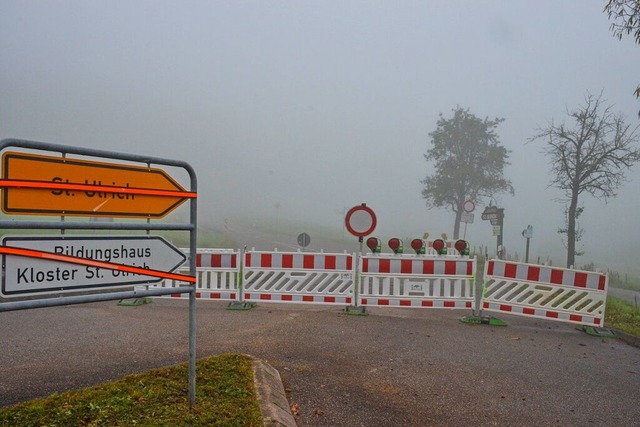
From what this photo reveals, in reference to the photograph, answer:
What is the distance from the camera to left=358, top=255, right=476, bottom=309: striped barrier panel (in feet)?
28.7

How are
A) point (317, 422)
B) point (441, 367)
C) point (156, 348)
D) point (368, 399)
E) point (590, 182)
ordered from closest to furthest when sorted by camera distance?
point (317, 422), point (368, 399), point (441, 367), point (156, 348), point (590, 182)

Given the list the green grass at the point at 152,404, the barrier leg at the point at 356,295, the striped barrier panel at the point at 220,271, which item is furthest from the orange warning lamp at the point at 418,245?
the green grass at the point at 152,404

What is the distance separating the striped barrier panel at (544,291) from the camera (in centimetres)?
805

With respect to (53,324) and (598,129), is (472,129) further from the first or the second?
(53,324)

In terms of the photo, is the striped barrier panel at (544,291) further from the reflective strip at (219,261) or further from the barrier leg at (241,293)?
the reflective strip at (219,261)

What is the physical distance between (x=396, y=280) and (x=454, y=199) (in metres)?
25.0

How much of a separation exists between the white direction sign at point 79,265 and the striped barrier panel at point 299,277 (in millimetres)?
5661

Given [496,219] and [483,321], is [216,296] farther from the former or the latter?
[496,219]

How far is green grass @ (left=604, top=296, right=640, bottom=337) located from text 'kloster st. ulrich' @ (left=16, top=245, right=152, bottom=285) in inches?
328

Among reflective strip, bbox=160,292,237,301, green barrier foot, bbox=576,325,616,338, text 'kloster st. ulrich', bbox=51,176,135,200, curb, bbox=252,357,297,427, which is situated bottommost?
green barrier foot, bbox=576,325,616,338

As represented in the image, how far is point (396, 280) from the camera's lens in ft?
29.1

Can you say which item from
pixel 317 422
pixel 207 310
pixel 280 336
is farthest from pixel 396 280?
pixel 317 422

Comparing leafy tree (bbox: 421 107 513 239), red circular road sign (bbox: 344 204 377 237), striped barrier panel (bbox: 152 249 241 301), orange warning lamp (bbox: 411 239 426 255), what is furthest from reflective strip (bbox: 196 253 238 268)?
leafy tree (bbox: 421 107 513 239)

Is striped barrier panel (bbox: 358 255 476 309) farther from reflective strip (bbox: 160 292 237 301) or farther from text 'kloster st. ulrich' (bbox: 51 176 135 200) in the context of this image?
text 'kloster st. ulrich' (bbox: 51 176 135 200)
